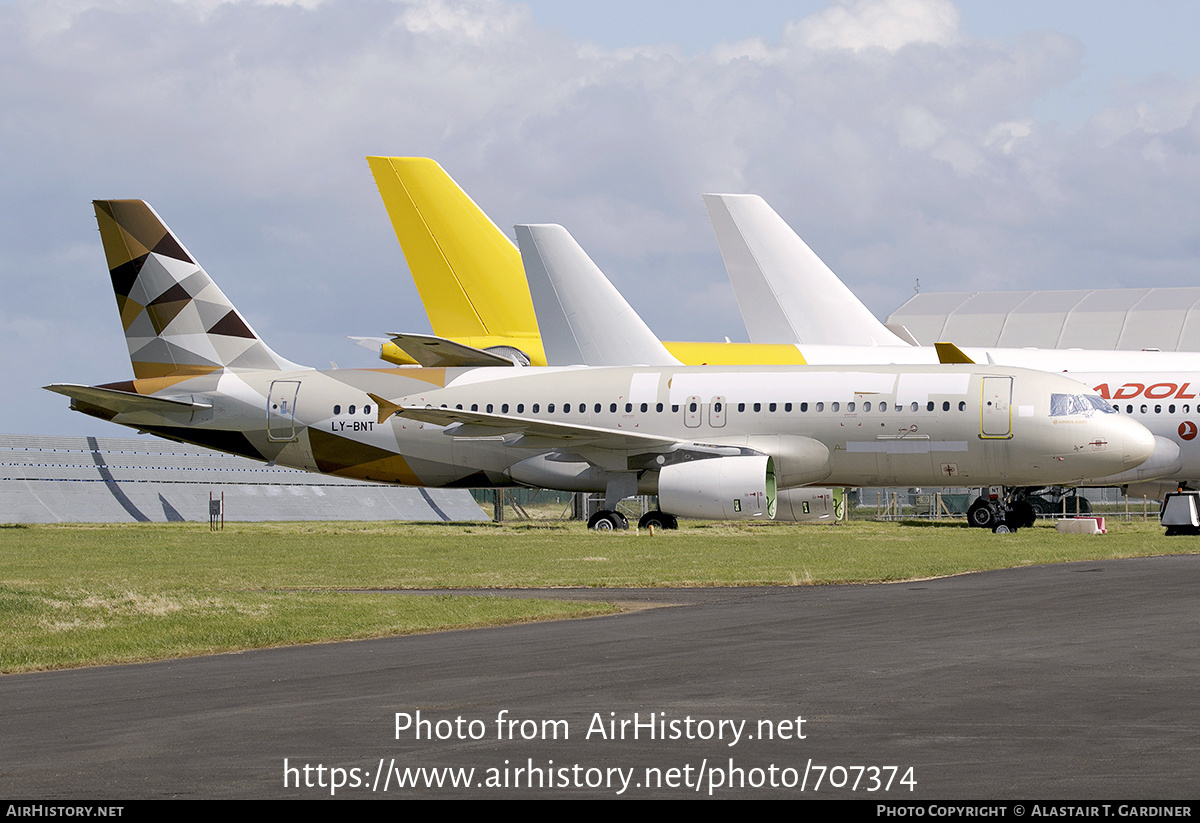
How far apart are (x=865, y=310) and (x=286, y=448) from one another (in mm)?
19719

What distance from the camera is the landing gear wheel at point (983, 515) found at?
38406 mm

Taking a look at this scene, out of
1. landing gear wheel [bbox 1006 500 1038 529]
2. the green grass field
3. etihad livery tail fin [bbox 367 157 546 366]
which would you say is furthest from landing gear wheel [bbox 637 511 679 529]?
etihad livery tail fin [bbox 367 157 546 366]

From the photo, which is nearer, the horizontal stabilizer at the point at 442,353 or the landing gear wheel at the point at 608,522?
the landing gear wheel at the point at 608,522

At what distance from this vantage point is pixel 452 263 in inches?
1698

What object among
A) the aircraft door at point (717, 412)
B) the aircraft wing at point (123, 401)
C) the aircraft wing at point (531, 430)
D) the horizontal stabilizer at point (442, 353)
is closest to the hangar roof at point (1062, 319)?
the aircraft door at point (717, 412)

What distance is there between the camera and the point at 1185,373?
119ft

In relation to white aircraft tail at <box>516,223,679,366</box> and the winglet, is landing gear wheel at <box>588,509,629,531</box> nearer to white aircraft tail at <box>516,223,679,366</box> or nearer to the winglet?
white aircraft tail at <box>516,223,679,366</box>

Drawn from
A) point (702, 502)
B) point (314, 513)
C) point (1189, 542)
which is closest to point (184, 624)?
→ point (702, 502)

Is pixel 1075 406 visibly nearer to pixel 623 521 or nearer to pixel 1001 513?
pixel 1001 513

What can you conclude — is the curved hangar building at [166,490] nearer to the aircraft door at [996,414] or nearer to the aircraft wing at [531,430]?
the aircraft wing at [531,430]

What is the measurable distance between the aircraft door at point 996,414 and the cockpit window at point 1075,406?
0.99 metres

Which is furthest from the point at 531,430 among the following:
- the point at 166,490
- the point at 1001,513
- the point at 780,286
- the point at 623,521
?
the point at 166,490

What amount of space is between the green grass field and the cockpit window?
9.37ft

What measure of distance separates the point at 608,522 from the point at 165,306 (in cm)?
1309
